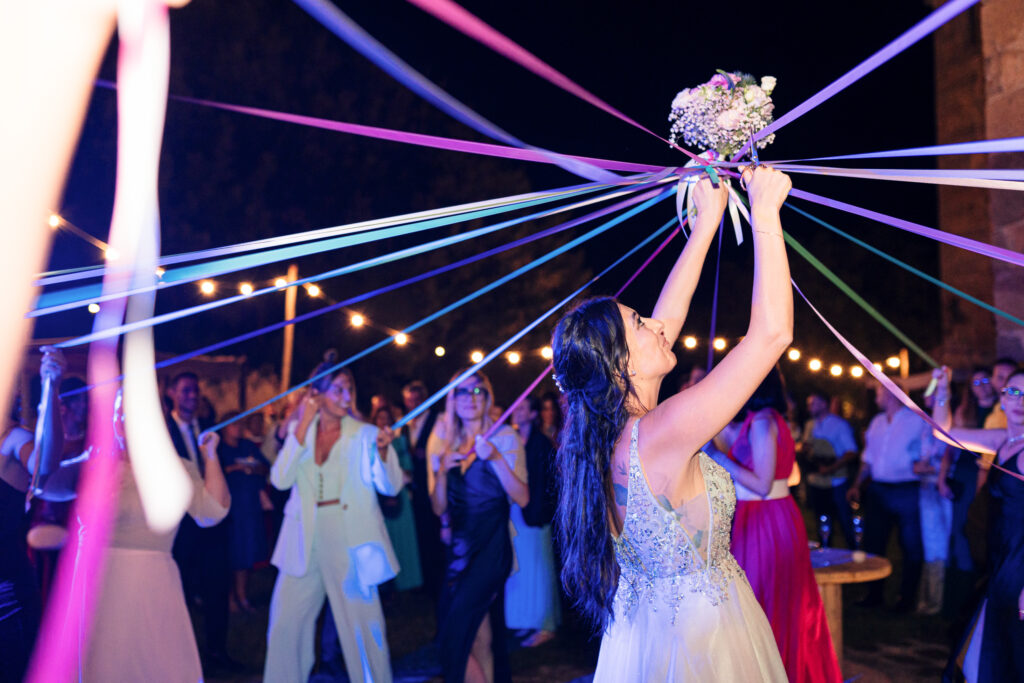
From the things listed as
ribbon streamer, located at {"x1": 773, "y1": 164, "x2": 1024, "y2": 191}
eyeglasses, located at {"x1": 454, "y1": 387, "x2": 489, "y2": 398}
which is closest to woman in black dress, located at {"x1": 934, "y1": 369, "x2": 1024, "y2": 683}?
ribbon streamer, located at {"x1": 773, "y1": 164, "x2": 1024, "y2": 191}

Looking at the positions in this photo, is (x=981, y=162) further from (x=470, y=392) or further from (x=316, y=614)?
(x=316, y=614)

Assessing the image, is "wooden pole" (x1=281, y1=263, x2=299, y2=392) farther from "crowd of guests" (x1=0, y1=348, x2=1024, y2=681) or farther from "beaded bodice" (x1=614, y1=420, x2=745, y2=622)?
"beaded bodice" (x1=614, y1=420, x2=745, y2=622)

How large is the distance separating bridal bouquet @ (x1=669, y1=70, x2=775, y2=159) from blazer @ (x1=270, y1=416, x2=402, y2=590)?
8.88 ft

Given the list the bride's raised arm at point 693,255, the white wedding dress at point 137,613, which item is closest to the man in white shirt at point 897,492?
the bride's raised arm at point 693,255

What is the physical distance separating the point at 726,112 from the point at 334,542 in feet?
10.8

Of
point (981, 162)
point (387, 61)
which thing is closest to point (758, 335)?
point (387, 61)

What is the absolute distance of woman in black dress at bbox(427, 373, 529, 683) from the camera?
14.5 feet

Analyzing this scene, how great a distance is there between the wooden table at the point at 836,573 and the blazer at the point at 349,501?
2464 mm

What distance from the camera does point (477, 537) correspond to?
4590 mm

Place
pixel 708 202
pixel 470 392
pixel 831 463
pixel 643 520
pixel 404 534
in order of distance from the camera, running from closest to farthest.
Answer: pixel 643 520 < pixel 708 202 < pixel 470 392 < pixel 404 534 < pixel 831 463

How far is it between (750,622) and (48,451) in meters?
3.39

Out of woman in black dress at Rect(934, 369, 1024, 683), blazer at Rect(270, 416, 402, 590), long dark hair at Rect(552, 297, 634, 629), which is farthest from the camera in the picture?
blazer at Rect(270, 416, 402, 590)

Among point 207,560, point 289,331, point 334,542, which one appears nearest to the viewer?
point 334,542

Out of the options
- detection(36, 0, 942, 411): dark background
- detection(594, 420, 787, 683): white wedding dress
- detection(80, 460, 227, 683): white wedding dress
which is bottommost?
detection(80, 460, 227, 683): white wedding dress
